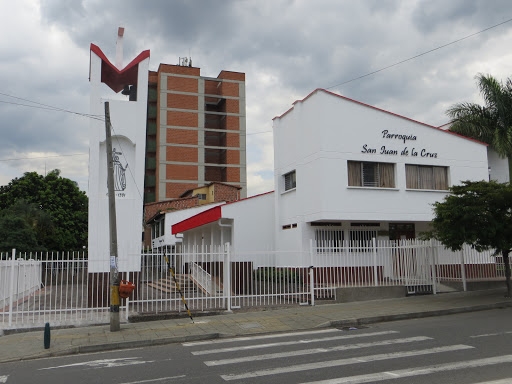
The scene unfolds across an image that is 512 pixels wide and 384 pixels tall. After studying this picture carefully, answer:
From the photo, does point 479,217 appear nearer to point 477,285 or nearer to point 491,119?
point 477,285

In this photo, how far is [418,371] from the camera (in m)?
6.71

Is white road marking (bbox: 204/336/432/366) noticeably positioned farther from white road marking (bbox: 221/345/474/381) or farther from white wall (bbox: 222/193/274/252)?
white wall (bbox: 222/193/274/252)

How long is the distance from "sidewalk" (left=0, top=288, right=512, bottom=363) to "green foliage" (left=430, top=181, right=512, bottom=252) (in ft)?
6.41

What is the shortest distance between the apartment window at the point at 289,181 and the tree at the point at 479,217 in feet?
23.5

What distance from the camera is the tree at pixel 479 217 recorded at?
13906 mm

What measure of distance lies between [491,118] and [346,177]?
36.3 feet

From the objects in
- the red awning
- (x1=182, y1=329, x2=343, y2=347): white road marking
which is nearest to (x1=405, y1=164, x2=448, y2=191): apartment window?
the red awning

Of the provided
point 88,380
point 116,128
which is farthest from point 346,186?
point 88,380

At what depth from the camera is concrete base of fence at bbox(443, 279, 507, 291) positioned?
56.4 feet

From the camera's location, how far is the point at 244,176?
5866cm

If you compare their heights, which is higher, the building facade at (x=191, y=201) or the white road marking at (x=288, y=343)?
the building facade at (x=191, y=201)

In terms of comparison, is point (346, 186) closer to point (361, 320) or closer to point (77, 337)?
point (361, 320)

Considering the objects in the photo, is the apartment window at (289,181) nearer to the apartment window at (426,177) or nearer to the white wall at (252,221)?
the white wall at (252,221)

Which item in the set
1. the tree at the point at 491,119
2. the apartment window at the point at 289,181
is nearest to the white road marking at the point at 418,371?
the apartment window at the point at 289,181
